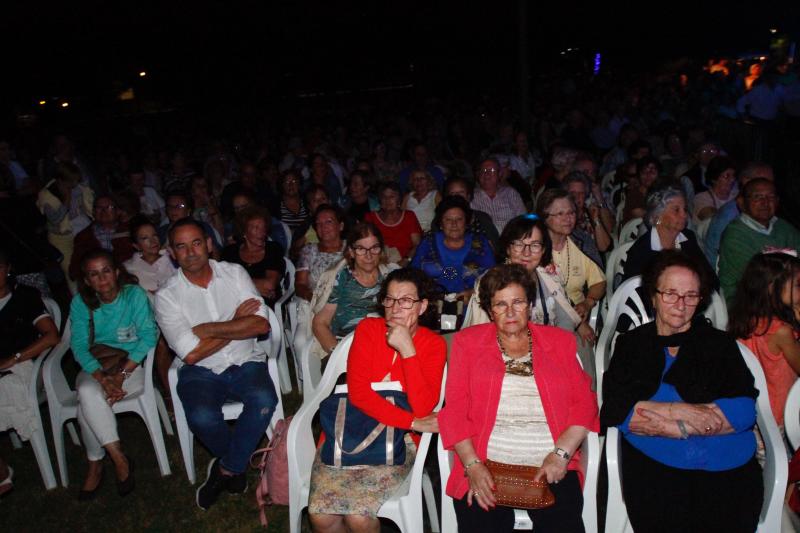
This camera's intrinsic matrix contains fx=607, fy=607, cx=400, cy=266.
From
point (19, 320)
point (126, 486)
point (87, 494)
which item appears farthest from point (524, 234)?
point (19, 320)

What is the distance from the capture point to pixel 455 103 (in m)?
19.3

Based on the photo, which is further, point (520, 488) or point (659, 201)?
point (659, 201)

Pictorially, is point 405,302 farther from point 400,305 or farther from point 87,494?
point 87,494

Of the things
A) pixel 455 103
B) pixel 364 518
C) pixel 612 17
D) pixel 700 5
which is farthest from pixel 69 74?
pixel 700 5

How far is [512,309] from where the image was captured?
2707 mm

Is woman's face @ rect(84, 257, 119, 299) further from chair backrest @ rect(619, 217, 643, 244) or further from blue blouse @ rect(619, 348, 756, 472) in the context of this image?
chair backrest @ rect(619, 217, 643, 244)

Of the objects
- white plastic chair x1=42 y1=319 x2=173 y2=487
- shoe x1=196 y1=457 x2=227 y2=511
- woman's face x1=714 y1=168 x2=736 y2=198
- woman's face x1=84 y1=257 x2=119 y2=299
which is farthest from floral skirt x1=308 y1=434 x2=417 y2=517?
woman's face x1=714 y1=168 x2=736 y2=198

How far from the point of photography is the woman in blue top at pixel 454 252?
4.18 m

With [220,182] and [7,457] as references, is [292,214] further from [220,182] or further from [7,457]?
[7,457]

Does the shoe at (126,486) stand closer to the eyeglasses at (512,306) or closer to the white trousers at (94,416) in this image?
the white trousers at (94,416)

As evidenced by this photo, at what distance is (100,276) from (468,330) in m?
2.35

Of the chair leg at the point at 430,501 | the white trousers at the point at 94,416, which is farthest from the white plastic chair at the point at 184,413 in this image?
the chair leg at the point at 430,501

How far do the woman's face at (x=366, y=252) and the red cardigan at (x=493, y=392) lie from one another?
1.16 metres

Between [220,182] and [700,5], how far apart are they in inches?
1182
